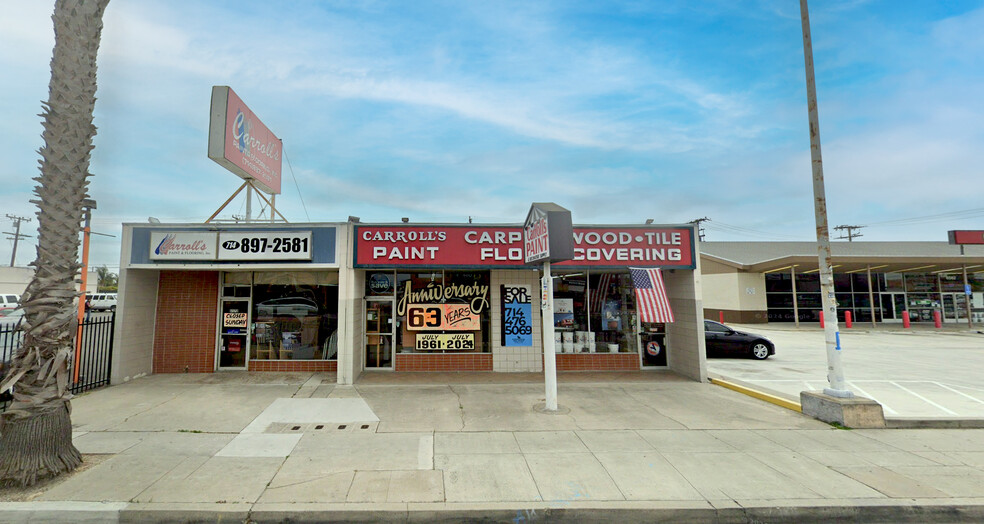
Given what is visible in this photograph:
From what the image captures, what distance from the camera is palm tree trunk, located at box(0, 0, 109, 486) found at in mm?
4902

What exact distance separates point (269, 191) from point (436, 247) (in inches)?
257

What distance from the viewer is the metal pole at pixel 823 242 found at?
7.58m

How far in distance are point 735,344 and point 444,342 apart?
1037 centimetres

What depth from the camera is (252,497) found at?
15.1 feet

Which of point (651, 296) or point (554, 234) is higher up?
point (554, 234)

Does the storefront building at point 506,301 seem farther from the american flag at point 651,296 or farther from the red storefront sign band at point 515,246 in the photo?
the american flag at point 651,296

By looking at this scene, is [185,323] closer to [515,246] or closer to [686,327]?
[515,246]

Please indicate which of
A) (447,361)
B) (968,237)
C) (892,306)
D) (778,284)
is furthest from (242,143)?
(892,306)

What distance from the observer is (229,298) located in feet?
38.4

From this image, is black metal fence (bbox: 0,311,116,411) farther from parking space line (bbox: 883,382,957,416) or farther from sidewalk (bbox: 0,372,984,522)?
parking space line (bbox: 883,382,957,416)

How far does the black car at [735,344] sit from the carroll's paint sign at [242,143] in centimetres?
1526

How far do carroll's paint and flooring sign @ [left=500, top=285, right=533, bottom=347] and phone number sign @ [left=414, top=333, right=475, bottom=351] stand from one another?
1.05 meters

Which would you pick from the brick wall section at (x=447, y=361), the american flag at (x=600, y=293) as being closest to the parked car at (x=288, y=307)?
the brick wall section at (x=447, y=361)

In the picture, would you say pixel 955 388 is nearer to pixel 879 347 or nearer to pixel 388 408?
pixel 879 347
